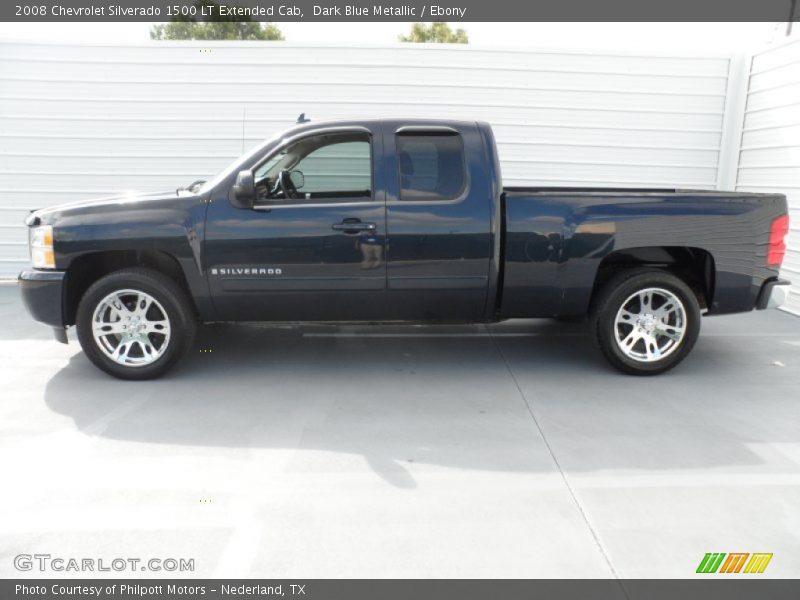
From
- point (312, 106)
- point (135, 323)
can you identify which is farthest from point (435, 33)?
point (135, 323)

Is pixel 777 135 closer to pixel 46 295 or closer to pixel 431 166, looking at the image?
pixel 431 166

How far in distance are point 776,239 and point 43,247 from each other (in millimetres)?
5420

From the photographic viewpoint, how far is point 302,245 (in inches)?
183

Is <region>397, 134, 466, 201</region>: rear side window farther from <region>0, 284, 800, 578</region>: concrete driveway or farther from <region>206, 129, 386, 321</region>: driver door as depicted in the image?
<region>0, 284, 800, 578</region>: concrete driveway

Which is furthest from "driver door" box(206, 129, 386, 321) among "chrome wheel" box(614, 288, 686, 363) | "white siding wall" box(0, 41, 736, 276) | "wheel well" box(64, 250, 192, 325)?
"white siding wall" box(0, 41, 736, 276)

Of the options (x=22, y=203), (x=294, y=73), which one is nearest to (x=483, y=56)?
(x=294, y=73)

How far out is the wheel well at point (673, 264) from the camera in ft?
16.4

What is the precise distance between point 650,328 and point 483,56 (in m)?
5.01

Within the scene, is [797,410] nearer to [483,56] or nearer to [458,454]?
[458,454]

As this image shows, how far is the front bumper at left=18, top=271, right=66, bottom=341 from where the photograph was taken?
4668mm

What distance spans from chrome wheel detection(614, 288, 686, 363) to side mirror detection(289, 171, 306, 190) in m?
2.62

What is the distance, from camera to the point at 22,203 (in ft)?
29.0

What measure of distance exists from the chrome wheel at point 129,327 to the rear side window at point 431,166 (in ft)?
6.65

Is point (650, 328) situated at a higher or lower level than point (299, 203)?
lower
